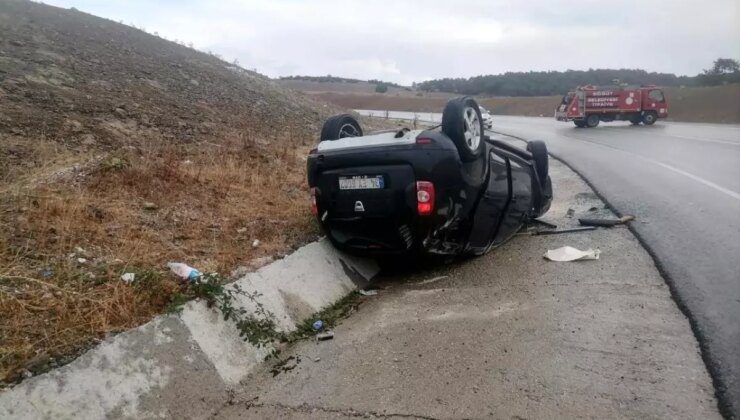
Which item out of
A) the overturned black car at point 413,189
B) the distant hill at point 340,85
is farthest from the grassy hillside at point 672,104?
the overturned black car at point 413,189

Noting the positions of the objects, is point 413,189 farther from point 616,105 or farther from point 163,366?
point 616,105

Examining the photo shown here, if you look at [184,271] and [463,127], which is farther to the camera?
[463,127]

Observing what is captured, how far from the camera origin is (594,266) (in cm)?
543

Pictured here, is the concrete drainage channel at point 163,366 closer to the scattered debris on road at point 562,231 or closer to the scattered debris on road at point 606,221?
the scattered debris on road at point 562,231

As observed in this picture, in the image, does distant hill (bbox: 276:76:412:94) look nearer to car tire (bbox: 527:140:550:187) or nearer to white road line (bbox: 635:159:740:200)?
white road line (bbox: 635:159:740:200)

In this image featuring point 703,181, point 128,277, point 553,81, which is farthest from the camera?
point 553,81

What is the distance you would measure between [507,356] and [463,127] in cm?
222

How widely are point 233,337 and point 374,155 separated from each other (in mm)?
1934

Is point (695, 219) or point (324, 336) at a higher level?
point (695, 219)

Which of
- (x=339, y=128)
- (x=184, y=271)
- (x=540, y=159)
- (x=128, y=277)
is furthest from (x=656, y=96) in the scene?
(x=128, y=277)

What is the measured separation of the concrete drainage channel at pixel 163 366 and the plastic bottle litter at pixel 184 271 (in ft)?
0.99

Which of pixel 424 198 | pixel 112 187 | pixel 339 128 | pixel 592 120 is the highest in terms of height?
pixel 339 128

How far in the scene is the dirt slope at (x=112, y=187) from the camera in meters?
3.76

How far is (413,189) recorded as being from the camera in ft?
15.8
